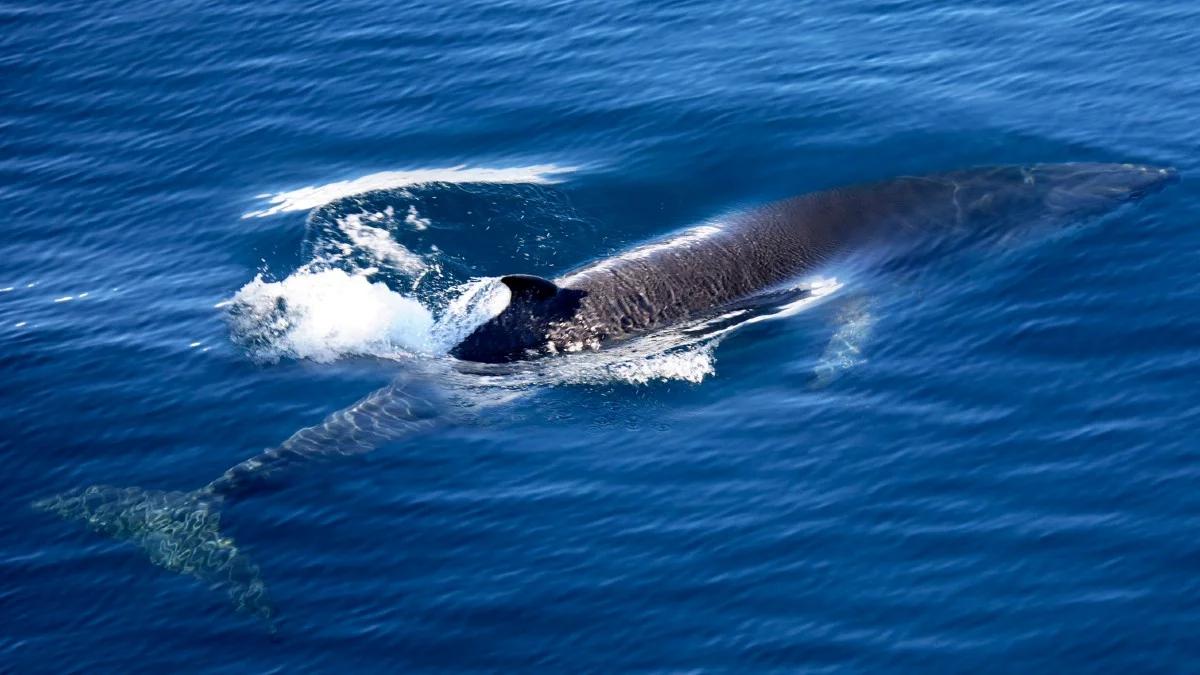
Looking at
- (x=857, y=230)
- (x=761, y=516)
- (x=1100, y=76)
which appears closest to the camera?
(x=761, y=516)

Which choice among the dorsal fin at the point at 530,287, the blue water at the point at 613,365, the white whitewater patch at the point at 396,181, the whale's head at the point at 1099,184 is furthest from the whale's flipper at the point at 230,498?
the whale's head at the point at 1099,184

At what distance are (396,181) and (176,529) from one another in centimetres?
1211

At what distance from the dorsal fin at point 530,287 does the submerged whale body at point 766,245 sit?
2 centimetres

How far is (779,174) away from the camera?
29.8 metres

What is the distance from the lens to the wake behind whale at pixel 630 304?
2192 cm

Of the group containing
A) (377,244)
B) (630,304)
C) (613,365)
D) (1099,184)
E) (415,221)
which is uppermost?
(415,221)

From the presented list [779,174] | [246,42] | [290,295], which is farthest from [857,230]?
[246,42]

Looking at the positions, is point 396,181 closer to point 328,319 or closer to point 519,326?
point 328,319

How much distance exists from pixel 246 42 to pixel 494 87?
9.49 m

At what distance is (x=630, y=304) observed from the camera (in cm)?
2500

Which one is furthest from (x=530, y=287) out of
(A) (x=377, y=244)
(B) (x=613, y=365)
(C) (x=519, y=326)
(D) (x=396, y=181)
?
(D) (x=396, y=181)

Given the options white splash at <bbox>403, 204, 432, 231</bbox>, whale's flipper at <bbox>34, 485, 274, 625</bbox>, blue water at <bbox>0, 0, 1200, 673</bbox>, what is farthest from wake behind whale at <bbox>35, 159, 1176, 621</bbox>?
white splash at <bbox>403, 204, 432, 231</bbox>

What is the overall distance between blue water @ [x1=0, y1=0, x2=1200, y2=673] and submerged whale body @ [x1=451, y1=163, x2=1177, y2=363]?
96 centimetres

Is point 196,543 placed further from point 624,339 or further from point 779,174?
point 779,174
